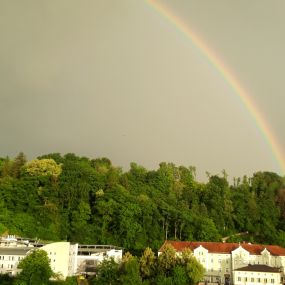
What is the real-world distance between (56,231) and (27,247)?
32.8ft

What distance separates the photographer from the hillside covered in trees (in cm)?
6216

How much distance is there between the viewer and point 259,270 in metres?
51.4

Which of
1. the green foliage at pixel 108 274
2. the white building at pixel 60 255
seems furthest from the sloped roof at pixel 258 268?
the green foliage at pixel 108 274

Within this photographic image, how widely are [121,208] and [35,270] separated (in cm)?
1987

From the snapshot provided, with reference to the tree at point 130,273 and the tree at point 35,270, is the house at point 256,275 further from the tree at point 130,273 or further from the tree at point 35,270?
the tree at point 35,270

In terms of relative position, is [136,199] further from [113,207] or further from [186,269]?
[186,269]

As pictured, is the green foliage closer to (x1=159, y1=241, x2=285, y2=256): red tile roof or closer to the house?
(x1=159, y1=241, x2=285, y2=256): red tile roof

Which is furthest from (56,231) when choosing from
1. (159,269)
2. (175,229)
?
(159,269)

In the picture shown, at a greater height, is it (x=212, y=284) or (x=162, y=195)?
(x=162, y=195)

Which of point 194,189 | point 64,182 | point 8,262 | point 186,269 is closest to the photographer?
point 186,269

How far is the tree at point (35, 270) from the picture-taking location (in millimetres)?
44812

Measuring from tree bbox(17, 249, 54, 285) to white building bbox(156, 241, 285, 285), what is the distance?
15449mm

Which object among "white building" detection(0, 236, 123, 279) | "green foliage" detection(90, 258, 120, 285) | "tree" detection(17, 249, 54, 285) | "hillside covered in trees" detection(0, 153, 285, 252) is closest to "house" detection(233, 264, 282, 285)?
"hillside covered in trees" detection(0, 153, 285, 252)

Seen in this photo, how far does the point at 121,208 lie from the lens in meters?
63.2
